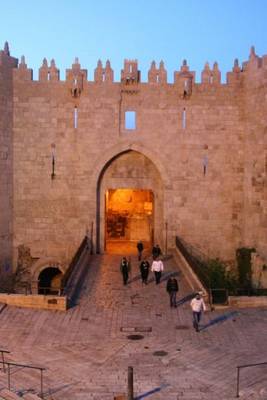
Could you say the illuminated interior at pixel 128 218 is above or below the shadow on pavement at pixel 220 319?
above

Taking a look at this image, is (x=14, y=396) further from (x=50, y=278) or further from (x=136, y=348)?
(x=50, y=278)

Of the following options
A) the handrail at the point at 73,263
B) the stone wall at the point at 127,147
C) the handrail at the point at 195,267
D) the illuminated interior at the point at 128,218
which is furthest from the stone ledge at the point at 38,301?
the illuminated interior at the point at 128,218

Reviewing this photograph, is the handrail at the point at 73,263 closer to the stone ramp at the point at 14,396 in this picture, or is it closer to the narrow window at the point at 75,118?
the narrow window at the point at 75,118

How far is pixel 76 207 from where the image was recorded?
83.9ft

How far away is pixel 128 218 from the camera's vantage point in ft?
105

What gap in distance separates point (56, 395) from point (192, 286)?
356 inches

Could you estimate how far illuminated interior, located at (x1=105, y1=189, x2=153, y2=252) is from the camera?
100ft

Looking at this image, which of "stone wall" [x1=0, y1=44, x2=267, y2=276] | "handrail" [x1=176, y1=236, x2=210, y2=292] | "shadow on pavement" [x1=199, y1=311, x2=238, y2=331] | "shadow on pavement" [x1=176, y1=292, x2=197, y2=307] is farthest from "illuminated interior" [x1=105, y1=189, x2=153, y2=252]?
"shadow on pavement" [x1=199, y1=311, x2=238, y2=331]

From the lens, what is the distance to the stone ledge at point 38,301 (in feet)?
55.4

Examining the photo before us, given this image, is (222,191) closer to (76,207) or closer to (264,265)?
(264,265)

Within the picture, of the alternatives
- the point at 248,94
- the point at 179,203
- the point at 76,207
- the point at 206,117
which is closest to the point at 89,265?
the point at 76,207

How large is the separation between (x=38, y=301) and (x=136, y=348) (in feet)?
15.0

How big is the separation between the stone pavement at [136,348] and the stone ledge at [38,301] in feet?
0.98

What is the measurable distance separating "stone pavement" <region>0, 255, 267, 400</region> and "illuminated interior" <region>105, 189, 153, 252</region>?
11.3 metres
